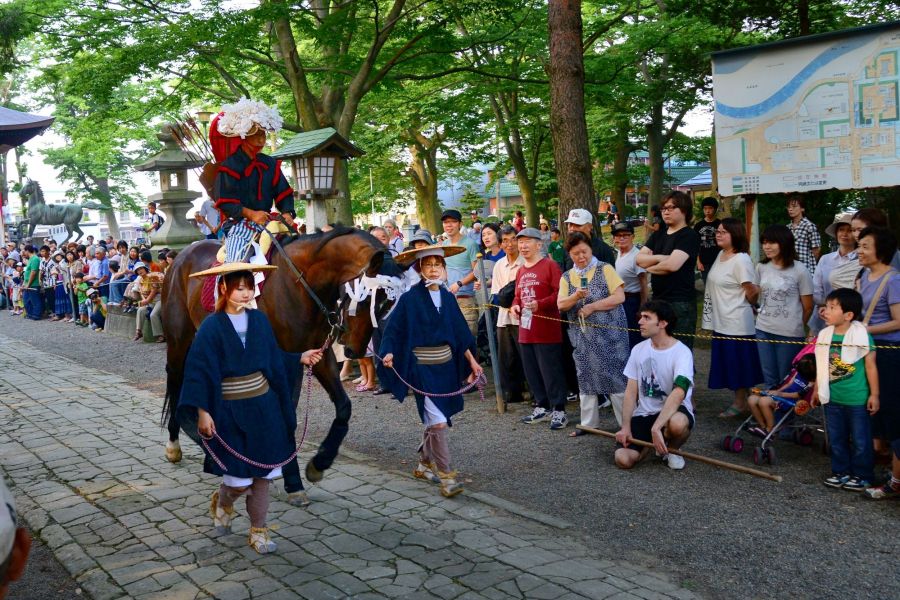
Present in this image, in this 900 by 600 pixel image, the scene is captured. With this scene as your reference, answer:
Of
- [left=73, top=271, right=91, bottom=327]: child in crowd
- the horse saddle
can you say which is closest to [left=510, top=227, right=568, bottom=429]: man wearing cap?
the horse saddle

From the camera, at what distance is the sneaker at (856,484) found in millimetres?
5605

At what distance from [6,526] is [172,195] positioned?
49.2ft

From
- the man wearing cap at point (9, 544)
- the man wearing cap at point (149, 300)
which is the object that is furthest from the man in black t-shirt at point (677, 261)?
the man wearing cap at point (149, 300)

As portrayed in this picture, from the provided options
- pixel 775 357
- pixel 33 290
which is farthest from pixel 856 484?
pixel 33 290

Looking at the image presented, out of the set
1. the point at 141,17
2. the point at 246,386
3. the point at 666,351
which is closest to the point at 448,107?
the point at 141,17

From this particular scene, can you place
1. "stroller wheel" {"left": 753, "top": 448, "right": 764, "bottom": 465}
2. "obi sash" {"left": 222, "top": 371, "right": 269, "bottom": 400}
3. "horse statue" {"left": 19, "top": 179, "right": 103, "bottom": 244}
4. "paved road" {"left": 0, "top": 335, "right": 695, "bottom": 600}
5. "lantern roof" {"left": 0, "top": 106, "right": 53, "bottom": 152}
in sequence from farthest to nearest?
"horse statue" {"left": 19, "top": 179, "right": 103, "bottom": 244} < "lantern roof" {"left": 0, "top": 106, "right": 53, "bottom": 152} < "stroller wheel" {"left": 753, "top": 448, "right": 764, "bottom": 465} < "obi sash" {"left": 222, "top": 371, "right": 269, "bottom": 400} < "paved road" {"left": 0, "top": 335, "right": 695, "bottom": 600}

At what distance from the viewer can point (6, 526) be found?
7.19ft

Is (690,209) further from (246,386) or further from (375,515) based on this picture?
(246,386)

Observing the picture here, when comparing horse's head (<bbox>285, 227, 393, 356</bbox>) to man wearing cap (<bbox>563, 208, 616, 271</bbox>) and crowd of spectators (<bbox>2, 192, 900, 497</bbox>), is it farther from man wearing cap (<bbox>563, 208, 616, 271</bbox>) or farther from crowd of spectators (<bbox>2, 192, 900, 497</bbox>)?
man wearing cap (<bbox>563, 208, 616, 271</bbox>)

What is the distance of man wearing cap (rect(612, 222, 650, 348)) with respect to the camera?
815 cm

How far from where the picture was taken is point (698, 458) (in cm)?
612

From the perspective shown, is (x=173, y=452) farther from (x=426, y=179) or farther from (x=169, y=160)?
(x=426, y=179)

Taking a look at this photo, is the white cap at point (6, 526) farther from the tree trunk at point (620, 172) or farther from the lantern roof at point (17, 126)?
the tree trunk at point (620, 172)

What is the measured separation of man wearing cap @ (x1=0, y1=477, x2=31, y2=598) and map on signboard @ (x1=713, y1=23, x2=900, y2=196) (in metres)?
7.96
